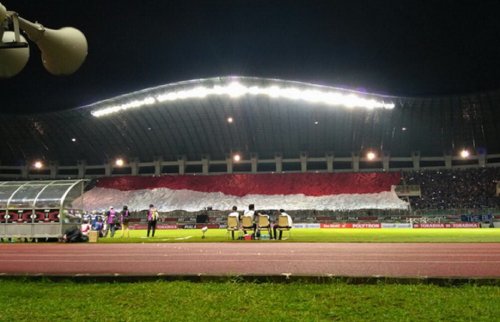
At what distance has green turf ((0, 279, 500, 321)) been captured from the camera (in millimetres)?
4941

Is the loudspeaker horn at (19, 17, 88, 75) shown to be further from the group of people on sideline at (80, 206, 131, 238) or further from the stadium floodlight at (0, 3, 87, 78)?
the group of people on sideline at (80, 206, 131, 238)

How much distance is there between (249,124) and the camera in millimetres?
58156

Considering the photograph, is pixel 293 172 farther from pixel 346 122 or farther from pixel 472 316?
pixel 472 316

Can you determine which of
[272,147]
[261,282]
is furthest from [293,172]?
[261,282]

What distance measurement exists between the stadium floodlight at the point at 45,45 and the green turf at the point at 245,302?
3.23 m

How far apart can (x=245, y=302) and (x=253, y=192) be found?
174 feet

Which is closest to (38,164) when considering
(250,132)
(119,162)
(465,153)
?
(119,162)

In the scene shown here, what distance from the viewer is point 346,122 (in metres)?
56.1

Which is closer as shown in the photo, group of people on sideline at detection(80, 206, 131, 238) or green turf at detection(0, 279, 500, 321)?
green turf at detection(0, 279, 500, 321)

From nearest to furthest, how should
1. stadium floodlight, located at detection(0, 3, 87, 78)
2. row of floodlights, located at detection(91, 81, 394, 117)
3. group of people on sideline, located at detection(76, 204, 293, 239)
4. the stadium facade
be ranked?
stadium floodlight, located at detection(0, 3, 87, 78), group of people on sideline, located at detection(76, 204, 293, 239), row of floodlights, located at detection(91, 81, 394, 117), the stadium facade

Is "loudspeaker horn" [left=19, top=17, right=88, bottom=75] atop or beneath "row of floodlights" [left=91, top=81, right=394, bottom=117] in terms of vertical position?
beneath

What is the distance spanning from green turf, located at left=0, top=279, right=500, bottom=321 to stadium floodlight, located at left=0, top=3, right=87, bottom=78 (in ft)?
10.6

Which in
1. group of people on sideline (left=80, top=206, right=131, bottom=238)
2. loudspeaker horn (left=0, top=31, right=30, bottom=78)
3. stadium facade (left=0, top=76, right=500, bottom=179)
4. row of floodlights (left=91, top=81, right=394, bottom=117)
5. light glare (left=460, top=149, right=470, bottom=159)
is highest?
row of floodlights (left=91, top=81, right=394, bottom=117)

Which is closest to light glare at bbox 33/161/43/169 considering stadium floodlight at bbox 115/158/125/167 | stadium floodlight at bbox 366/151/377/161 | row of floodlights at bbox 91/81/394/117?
stadium floodlight at bbox 115/158/125/167
